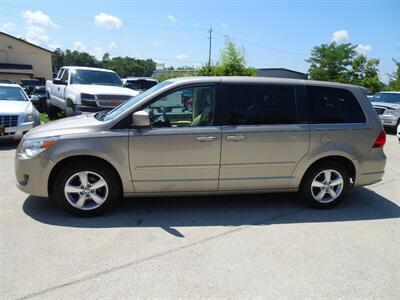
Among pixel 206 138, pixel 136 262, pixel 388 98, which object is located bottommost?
pixel 136 262

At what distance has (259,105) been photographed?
468 cm

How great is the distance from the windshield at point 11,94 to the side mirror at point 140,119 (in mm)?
6928

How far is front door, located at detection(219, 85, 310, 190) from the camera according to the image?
14.9 feet

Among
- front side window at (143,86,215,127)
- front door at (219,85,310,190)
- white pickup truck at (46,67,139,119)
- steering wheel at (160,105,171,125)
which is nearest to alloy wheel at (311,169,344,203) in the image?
front door at (219,85,310,190)

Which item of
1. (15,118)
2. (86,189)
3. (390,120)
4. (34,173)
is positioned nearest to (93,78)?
(15,118)

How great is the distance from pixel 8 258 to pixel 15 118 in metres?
5.86

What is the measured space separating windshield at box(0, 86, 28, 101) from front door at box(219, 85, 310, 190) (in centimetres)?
751

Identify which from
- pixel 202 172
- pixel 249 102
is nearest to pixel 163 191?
pixel 202 172

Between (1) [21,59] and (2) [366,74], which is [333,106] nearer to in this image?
(2) [366,74]

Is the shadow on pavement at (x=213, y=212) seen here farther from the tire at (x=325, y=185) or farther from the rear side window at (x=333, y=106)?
the rear side window at (x=333, y=106)

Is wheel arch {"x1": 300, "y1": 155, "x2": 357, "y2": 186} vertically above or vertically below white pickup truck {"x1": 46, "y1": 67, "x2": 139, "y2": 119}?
below

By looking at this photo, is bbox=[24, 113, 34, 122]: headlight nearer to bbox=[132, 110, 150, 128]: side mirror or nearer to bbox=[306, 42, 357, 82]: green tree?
bbox=[132, 110, 150, 128]: side mirror

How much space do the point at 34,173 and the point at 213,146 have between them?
2213 mm

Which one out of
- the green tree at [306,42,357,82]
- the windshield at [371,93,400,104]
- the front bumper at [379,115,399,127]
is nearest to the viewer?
the front bumper at [379,115,399,127]
